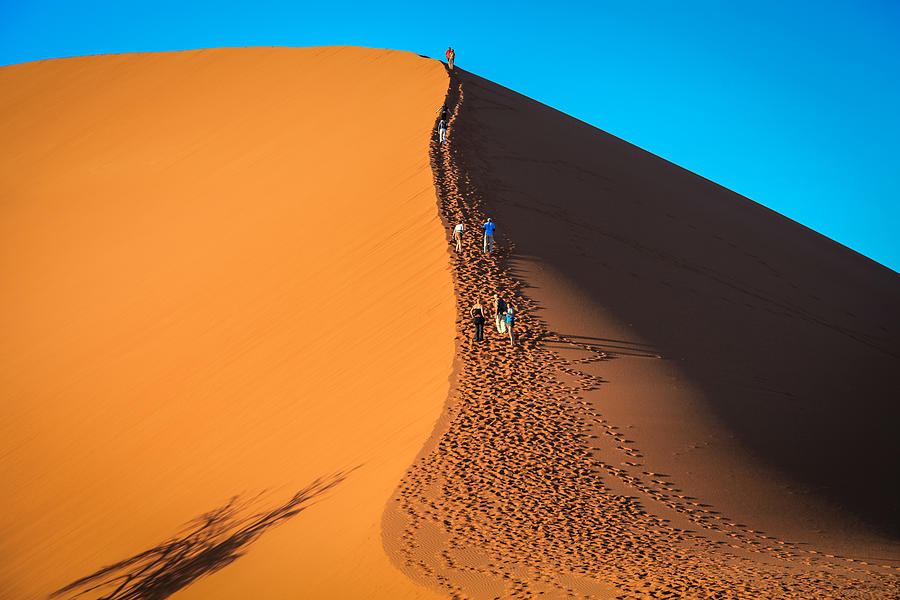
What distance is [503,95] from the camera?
92.6ft

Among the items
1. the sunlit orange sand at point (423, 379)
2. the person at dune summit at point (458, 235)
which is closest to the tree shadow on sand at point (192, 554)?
the sunlit orange sand at point (423, 379)

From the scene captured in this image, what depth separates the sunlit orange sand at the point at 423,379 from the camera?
862 cm

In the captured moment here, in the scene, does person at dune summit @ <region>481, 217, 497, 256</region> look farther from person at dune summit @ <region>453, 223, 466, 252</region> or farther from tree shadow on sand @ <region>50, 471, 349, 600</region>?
tree shadow on sand @ <region>50, 471, 349, 600</region>

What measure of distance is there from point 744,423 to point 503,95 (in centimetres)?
1882

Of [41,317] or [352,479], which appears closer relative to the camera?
[352,479]

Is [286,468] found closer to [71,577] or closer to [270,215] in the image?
[71,577]

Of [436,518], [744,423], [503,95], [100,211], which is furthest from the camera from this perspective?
[503,95]

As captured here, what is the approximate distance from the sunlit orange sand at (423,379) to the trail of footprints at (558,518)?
4 centimetres

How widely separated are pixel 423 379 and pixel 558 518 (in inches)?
144

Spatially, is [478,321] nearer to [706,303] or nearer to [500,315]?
[500,315]

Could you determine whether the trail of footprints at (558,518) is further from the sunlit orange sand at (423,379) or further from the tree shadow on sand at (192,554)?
the tree shadow on sand at (192,554)

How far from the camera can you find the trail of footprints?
7.40 metres

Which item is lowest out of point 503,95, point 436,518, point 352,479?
point 436,518

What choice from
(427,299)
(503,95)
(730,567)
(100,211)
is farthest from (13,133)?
(730,567)
